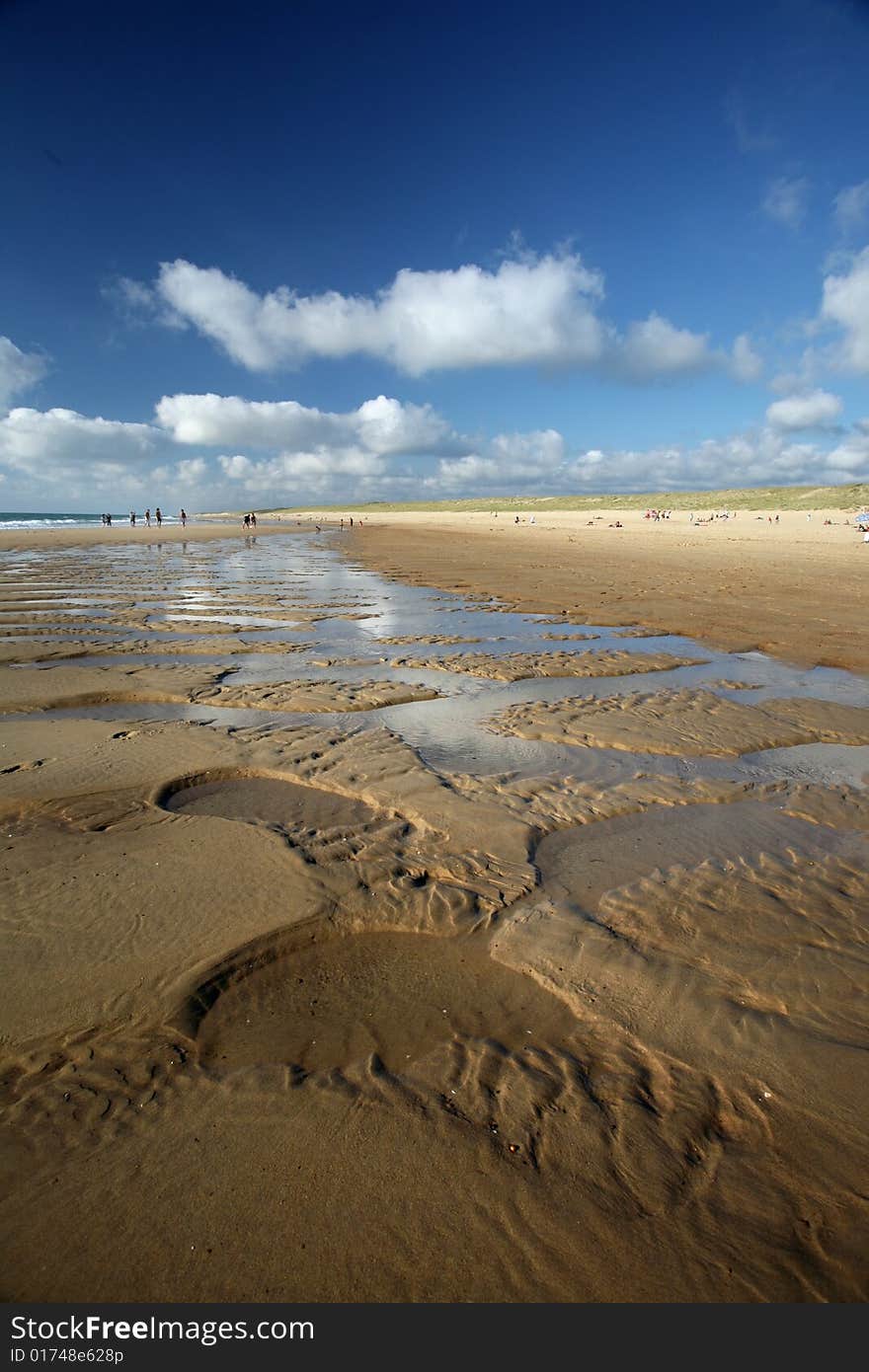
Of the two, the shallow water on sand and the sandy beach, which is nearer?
the sandy beach

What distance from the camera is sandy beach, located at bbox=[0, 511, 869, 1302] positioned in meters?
1.78

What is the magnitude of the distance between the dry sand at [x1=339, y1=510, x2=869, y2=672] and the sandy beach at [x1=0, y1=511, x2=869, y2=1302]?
463 cm

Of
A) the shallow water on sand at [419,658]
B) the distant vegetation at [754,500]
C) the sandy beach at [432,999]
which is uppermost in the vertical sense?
the distant vegetation at [754,500]

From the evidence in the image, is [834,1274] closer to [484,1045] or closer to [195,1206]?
[484,1045]

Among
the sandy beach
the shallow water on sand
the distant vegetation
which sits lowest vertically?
the sandy beach

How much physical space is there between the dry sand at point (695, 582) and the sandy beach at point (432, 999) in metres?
4.63

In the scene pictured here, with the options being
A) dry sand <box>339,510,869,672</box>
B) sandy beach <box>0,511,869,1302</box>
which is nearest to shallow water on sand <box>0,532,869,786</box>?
sandy beach <box>0,511,869,1302</box>

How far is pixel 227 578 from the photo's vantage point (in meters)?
19.1

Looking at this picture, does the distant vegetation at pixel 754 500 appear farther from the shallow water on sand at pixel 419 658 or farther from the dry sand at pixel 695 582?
the shallow water on sand at pixel 419 658

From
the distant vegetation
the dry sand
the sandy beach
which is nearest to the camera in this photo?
the sandy beach

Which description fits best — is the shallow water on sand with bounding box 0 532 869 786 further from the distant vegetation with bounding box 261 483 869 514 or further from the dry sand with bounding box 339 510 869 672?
the distant vegetation with bounding box 261 483 869 514

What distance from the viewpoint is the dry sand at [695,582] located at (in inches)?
435

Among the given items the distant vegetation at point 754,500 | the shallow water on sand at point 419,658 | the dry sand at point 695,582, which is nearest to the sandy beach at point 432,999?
the shallow water on sand at point 419,658

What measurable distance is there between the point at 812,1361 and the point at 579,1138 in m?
0.72
